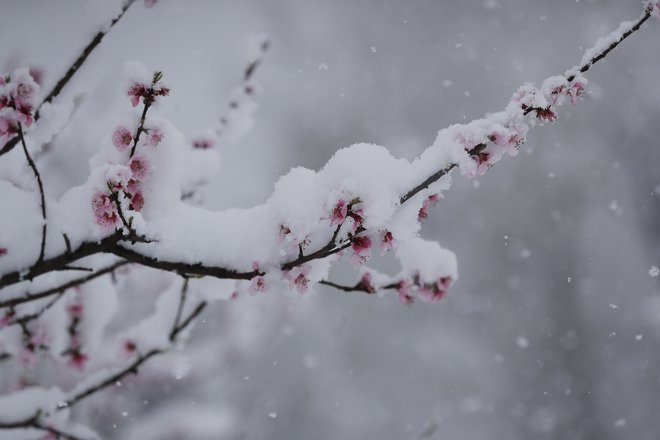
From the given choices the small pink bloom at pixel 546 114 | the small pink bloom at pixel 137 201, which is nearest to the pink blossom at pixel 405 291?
the small pink bloom at pixel 546 114

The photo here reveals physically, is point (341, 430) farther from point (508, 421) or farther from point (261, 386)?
point (508, 421)

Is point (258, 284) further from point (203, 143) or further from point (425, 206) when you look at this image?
point (203, 143)

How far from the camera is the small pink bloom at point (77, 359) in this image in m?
3.32

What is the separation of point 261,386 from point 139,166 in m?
12.5

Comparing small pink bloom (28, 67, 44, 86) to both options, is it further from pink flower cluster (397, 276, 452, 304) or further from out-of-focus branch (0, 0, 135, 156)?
pink flower cluster (397, 276, 452, 304)

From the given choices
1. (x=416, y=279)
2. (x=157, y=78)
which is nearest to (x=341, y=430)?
(x=416, y=279)

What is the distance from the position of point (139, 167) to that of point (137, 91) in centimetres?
27

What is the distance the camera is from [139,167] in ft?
5.72

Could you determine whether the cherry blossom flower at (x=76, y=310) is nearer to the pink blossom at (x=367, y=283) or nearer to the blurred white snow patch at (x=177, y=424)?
the pink blossom at (x=367, y=283)

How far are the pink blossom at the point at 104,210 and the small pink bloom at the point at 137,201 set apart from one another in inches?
3.9

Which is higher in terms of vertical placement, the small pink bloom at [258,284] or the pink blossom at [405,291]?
the pink blossom at [405,291]

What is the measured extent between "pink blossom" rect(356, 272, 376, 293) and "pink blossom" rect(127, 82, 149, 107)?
3.80 feet

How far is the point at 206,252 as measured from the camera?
1768mm

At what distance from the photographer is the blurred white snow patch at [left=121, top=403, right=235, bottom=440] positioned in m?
8.96
